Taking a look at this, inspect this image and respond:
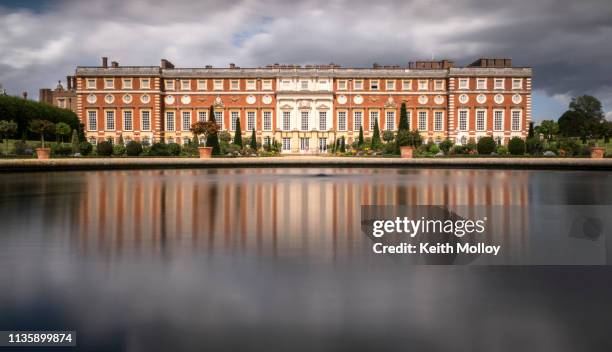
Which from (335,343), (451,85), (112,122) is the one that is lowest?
(335,343)

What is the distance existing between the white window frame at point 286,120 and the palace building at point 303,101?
0.11 metres

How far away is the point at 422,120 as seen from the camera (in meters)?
55.4

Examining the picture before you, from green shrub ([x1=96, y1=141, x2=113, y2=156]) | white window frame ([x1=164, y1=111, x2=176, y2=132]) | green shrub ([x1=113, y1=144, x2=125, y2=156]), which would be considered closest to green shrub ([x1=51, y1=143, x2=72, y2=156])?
green shrub ([x1=96, y1=141, x2=113, y2=156])

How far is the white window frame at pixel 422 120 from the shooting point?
181ft

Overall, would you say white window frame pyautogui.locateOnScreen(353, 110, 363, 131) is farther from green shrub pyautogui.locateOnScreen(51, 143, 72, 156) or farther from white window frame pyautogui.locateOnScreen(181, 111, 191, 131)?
green shrub pyautogui.locateOnScreen(51, 143, 72, 156)

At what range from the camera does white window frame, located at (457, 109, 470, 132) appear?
54625 mm

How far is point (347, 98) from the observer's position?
55.4 m

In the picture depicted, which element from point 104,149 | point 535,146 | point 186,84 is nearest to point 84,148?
point 104,149

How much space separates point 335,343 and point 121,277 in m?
2.45

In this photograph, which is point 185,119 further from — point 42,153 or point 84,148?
point 42,153

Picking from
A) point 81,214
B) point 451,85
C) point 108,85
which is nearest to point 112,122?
point 108,85

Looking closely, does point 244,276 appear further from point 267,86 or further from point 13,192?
point 267,86

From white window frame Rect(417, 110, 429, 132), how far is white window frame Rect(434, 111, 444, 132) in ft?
3.09

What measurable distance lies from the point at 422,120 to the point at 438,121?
178cm
